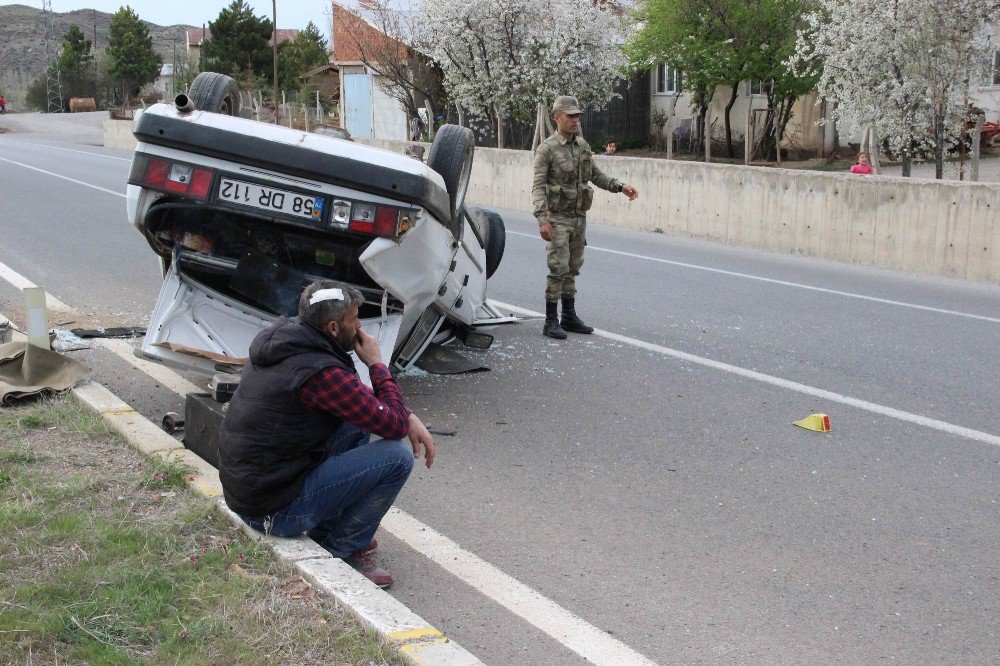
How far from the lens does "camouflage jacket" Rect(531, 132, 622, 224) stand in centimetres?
855

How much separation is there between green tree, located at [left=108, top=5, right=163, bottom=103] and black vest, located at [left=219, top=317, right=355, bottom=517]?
8031cm

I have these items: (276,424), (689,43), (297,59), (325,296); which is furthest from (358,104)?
(276,424)

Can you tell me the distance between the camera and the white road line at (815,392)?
6253 mm

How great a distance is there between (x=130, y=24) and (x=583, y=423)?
87.2 meters

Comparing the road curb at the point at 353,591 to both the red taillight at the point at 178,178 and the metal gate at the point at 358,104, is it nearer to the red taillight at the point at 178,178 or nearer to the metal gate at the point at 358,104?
the red taillight at the point at 178,178

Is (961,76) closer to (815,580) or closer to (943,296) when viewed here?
(943,296)

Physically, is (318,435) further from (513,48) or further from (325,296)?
(513,48)

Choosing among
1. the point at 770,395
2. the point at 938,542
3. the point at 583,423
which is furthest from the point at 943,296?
the point at 938,542

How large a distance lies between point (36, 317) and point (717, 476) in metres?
4.08

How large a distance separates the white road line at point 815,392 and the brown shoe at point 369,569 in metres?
3.68

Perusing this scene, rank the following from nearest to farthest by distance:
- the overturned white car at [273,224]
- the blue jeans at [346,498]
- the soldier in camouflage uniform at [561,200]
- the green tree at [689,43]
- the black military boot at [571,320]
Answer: the blue jeans at [346,498]
the overturned white car at [273,224]
the soldier in camouflage uniform at [561,200]
the black military boot at [571,320]
the green tree at [689,43]

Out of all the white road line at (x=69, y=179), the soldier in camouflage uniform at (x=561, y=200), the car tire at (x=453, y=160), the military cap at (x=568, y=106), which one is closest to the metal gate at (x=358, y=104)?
the white road line at (x=69, y=179)

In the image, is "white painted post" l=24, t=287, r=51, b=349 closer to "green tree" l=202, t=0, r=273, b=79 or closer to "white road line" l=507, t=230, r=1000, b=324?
"white road line" l=507, t=230, r=1000, b=324

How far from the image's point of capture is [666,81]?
121 ft
